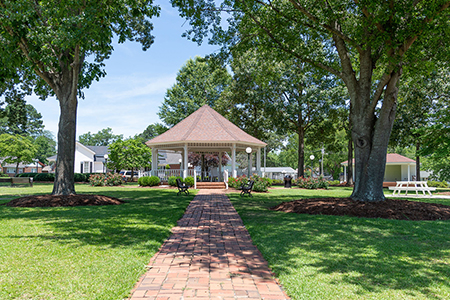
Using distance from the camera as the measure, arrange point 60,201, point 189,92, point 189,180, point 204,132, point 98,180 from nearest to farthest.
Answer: point 60,201
point 189,180
point 204,132
point 98,180
point 189,92

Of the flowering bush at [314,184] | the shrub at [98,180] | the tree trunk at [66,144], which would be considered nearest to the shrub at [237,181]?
the flowering bush at [314,184]

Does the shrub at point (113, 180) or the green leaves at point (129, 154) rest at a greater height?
the green leaves at point (129, 154)

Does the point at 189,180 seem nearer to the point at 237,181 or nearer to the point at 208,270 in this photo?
the point at 237,181

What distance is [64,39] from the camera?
9891 millimetres

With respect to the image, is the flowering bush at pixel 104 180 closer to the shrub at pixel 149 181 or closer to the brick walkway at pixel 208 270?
the shrub at pixel 149 181

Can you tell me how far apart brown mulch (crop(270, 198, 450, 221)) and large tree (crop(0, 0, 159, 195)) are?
8.49 meters

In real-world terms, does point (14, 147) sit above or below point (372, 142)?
above

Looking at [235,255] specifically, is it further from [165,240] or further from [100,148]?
[100,148]

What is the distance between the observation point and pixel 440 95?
2606 centimetres

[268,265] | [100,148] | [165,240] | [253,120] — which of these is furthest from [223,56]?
[100,148]

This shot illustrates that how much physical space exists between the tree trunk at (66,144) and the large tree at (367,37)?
19.3ft

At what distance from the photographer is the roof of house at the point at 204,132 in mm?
Answer: 21203

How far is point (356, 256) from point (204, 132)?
A: 17.8m

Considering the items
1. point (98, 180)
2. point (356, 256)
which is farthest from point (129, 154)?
point (356, 256)
